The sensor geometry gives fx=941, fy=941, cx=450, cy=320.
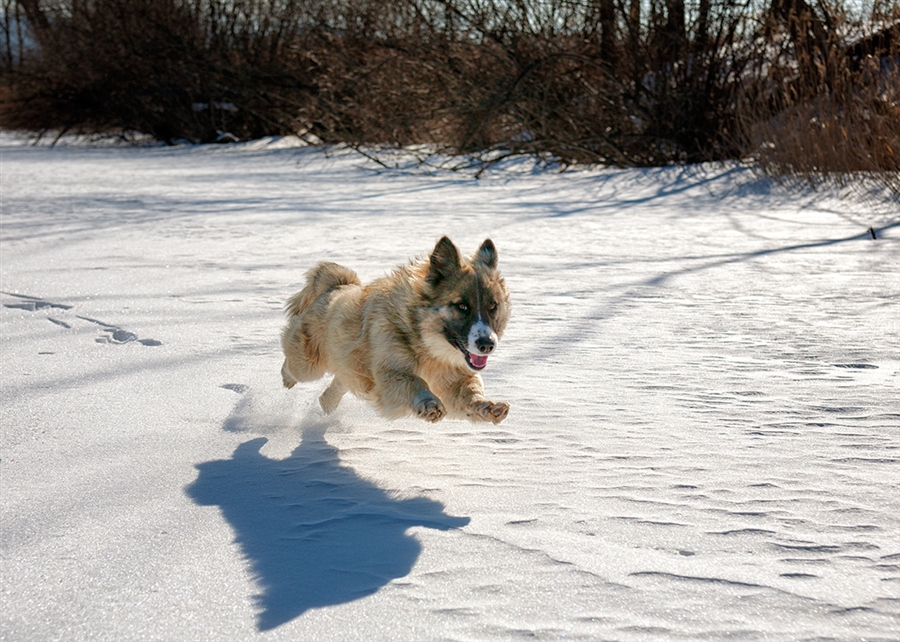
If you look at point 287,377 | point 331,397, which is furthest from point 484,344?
point 287,377

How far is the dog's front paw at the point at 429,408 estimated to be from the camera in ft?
13.3

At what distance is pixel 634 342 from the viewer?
20.3 feet

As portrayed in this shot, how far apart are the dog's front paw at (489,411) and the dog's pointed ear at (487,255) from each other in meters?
0.76

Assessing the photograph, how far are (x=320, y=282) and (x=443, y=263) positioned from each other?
1.06 meters

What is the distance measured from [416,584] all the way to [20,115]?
112 feet

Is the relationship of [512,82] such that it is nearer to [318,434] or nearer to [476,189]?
[476,189]

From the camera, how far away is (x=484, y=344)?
4.03 metres

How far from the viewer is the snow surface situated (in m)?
2.78

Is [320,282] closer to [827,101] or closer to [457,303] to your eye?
[457,303]

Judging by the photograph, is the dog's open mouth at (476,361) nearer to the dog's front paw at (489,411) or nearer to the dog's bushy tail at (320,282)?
the dog's front paw at (489,411)

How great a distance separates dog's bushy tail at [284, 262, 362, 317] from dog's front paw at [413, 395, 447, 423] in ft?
4.42

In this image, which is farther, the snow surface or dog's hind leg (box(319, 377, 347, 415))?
dog's hind leg (box(319, 377, 347, 415))

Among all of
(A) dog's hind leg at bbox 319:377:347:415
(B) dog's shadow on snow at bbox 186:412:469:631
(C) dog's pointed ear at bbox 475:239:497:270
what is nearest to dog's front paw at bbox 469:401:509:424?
(B) dog's shadow on snow at bbox 186:412:469:631

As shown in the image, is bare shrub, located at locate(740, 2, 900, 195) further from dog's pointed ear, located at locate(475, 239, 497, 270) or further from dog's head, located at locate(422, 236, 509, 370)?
dog's head, located at locate(422, 236, 509, 370)
